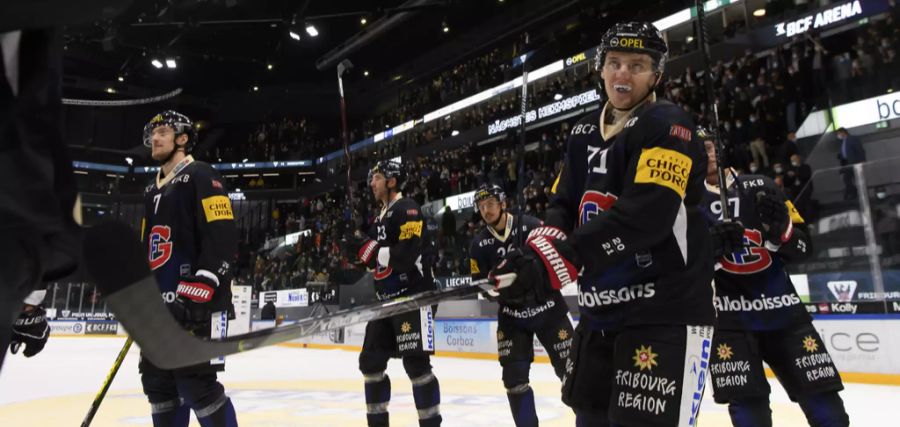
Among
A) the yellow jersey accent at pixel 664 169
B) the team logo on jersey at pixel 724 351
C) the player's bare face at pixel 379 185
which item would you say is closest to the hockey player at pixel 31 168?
the yellow jersey accent at pixel 664 169

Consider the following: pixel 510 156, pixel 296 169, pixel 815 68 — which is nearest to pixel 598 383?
pixel 815 68

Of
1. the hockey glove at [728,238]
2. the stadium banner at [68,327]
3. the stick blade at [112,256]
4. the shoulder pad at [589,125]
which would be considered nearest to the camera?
the stick blade at [112,256]

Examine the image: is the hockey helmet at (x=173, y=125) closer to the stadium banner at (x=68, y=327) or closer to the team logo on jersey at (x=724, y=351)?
the team logo on jersey at (x=724, y=351)

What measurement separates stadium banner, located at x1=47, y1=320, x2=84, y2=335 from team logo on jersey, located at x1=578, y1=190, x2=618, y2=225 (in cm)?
1908

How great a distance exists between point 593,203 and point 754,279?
5.07ft

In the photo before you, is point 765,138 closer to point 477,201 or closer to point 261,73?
point 477,201

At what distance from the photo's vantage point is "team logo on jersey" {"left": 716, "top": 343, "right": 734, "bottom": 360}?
9.65 feet

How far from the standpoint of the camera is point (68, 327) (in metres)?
17.6

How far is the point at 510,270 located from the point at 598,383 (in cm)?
45

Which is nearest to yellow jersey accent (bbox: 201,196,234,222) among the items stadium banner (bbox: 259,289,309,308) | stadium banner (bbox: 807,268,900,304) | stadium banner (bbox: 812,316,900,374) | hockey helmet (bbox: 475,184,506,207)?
hockey helmet (bbox: 475,184,506,207)

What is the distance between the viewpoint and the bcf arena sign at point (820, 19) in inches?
425

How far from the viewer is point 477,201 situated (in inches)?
182

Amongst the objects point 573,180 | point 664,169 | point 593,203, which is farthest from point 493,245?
point 664,169

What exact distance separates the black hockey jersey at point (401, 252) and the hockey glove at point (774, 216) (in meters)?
2.03
